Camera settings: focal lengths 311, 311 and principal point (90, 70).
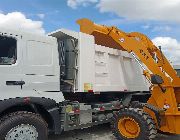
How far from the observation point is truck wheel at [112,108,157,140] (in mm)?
7332

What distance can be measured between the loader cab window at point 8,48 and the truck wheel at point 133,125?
3.00 meters

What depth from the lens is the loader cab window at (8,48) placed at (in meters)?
6.78

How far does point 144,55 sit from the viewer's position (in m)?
8.45

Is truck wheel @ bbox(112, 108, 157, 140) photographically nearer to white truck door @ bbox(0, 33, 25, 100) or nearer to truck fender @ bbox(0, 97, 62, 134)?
truck fender @ bbox(0, 97, 62, 134)

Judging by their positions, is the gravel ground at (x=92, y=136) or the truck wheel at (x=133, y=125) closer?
the truck wheel at (x=133, y=125)

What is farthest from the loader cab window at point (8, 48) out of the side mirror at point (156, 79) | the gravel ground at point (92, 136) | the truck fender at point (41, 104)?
the side mirror at point (156, 79)

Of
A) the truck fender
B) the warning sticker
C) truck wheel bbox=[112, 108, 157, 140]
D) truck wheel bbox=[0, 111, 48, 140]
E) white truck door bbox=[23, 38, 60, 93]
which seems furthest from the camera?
the warning sticker

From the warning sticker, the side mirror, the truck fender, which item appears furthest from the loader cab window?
the side mirror

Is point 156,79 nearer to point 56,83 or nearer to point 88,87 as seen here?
point 88,87

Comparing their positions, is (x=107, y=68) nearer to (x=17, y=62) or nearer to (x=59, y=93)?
(x=59, y=93)

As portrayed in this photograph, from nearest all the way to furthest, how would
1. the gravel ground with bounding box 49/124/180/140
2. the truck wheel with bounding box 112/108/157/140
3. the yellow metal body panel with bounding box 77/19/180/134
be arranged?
the truck wheel with bounding box 112/108/157/140 → the yellow metal body panel with bounding box 77/19/180/134 → the gravel ground with bounding box 49/124/180/140

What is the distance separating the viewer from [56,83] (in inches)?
294

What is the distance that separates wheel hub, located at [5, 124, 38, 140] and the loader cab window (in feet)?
4.67

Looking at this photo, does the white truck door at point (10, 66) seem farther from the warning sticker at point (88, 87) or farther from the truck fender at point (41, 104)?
the warning sticker at point (88, 87)
